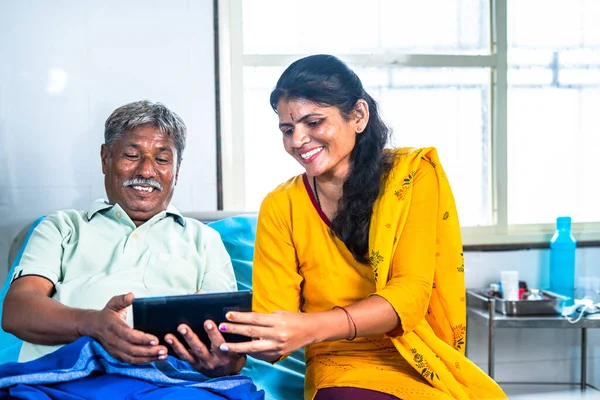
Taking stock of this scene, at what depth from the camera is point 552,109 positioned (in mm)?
2941

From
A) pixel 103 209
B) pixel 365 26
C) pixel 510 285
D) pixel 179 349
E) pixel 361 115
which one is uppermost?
pixel 365 26

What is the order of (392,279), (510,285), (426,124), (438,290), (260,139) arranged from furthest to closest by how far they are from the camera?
(426,124), (260,139), (510,285), (438,290), (392,279)

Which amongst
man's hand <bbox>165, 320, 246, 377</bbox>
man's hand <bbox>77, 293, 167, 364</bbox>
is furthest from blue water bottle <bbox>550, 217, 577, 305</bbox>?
man's hand <bbox>77, 293, 167, 364</bbox>

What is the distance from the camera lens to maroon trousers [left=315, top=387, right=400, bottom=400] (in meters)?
1.32

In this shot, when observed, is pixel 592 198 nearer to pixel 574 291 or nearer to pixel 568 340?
pixel 574 291

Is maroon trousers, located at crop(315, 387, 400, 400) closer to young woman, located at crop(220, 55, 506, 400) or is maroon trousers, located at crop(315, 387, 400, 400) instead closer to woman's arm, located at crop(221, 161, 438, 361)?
young woman, located at crop(220, 55, 506, 400)

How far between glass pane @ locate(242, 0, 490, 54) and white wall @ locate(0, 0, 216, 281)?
0.96ft

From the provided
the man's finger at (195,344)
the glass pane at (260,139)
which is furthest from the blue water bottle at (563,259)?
the man's finger at (195,344)

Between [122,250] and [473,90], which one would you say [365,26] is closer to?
[473,90]

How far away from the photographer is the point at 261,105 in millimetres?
2744

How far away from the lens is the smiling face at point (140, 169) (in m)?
1.72

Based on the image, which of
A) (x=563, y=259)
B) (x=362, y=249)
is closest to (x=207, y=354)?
(x=362, y=249)

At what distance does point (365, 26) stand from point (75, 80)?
49.6 inches

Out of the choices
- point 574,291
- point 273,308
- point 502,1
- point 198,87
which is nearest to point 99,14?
point 198,87
